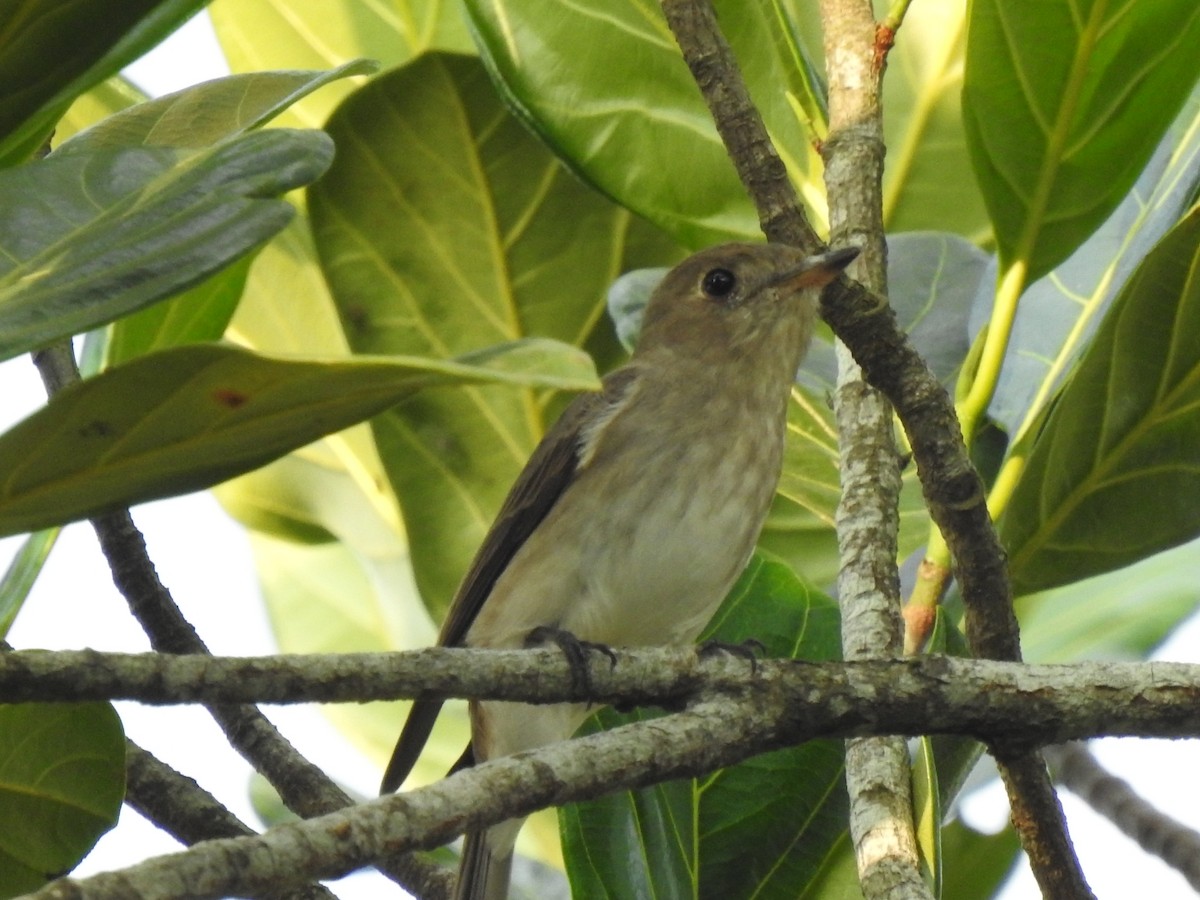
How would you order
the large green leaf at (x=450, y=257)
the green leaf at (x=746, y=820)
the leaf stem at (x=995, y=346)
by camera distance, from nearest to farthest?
1. the green leaf at (x=746, y=820)
2. the leaf stem at (x=995, y=346)
3. the large green leaf at (x=450, y=257)

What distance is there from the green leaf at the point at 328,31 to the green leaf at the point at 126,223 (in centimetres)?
168

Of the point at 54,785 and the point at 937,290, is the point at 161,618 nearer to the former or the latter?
the point at 54,785

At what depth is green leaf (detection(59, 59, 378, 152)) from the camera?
217cm

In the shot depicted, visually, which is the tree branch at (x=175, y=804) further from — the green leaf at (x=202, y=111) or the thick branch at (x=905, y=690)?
the green leaf at (x=202, y=111)

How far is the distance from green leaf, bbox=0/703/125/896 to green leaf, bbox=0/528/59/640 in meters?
0.60

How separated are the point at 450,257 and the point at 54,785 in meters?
1.55

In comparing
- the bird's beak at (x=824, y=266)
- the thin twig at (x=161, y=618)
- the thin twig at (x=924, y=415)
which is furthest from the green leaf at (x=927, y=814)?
the thin twig at (x=161, y=618)

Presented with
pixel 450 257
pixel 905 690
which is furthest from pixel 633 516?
pixel 905 690

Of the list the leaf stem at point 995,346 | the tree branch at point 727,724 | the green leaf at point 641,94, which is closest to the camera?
the tree branch at point 727,724

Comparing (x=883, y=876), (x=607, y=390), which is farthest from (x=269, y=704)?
(x=607, y=390)

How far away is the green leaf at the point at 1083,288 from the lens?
2.96 meters

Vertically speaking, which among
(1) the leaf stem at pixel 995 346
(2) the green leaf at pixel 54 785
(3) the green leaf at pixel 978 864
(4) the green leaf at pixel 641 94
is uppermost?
(4) the green leaf at pixel 641 94

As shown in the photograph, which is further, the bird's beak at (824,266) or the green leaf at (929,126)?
the green leaf at (929,126)

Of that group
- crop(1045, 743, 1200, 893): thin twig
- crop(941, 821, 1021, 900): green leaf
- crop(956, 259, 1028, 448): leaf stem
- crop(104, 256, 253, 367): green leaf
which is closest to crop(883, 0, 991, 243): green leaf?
crop(956, 259, 1028, 448): leaf stem
